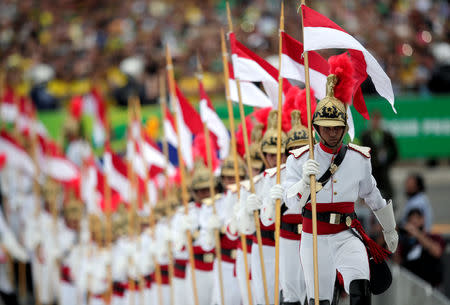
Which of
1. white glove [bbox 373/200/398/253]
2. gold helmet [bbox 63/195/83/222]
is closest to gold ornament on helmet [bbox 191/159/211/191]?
white glove [bbox 373/200/398/253]

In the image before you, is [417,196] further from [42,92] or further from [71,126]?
[42,92]

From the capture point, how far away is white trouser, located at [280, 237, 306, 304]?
304 inches

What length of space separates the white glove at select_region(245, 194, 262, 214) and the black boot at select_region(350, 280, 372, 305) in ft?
5.45

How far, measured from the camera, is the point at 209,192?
33.5 ft

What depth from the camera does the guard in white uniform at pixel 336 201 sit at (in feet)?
21.7

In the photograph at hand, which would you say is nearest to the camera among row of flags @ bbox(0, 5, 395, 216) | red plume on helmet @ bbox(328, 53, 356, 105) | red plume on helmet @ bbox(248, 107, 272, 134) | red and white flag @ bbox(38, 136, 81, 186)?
red plume on helmet @ bbox(328, 53, 356, 105)

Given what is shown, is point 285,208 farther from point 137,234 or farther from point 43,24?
point 43,24

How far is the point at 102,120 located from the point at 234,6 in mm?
6350

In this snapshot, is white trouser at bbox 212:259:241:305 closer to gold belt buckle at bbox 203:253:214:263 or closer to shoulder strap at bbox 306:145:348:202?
gold belt buckle at bbox 203:253:214:263

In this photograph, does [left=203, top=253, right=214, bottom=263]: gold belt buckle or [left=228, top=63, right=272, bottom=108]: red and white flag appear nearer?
[left=228, top=63, right=272, bottom=108]: red and white flag

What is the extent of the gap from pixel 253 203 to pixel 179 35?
1466 cm

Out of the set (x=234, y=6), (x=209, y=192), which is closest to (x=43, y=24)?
(x=234, y=6)

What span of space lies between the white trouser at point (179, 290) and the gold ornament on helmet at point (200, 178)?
4.75ft

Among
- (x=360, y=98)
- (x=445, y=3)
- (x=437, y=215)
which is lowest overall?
(x=437, y=215)
